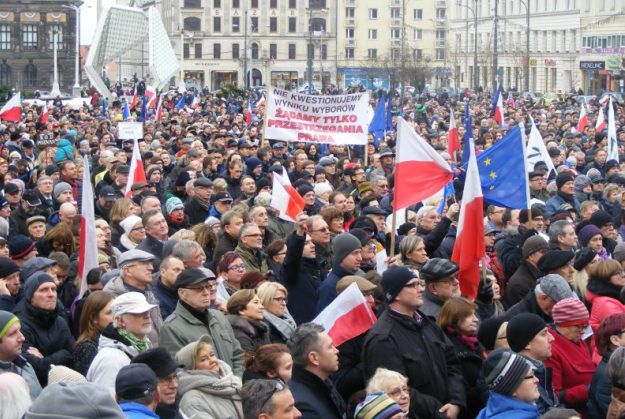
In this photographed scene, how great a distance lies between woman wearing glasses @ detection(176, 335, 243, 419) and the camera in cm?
632

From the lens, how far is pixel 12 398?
5145 mm

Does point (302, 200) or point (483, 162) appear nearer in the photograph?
point (483, 162)

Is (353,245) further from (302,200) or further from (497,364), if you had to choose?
(302,200)

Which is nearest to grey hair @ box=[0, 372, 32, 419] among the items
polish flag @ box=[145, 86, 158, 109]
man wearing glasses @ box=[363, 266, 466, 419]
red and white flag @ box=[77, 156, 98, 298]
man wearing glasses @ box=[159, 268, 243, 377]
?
man wearing glasses @ box=[159, 268, 243, 377]

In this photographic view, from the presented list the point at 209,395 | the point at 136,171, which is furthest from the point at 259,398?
the point at 136,171

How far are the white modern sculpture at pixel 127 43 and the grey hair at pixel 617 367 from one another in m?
25.5

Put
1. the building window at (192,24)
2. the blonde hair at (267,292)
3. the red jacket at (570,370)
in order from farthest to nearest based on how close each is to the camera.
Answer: the building window at (192,24)
the blonde hair at (267,292)
the red jacket at (570,370)

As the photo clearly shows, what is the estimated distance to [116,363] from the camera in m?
6.58

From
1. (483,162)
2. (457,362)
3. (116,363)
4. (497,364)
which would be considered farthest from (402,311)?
(483,162)

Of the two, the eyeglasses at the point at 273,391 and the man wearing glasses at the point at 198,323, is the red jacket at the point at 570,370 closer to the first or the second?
the man wearing glasses at the point at 198,323

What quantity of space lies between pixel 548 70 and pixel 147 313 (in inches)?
3189

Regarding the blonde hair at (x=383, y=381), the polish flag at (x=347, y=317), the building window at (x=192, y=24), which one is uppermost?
the building window at (x=192, y=24)

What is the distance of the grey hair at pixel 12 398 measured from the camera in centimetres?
511

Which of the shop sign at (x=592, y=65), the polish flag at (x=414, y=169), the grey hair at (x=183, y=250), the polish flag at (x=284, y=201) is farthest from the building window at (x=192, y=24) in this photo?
the grey hair at (x=183, y=250)
